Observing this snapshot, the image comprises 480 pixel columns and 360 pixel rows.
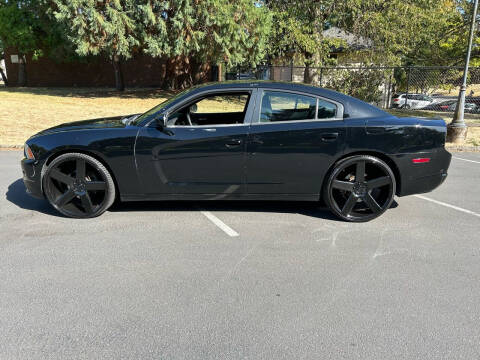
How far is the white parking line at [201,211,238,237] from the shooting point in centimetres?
423

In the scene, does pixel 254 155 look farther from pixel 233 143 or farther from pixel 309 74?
pixel 309 74

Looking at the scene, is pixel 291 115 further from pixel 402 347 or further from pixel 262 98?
pixel 402 347

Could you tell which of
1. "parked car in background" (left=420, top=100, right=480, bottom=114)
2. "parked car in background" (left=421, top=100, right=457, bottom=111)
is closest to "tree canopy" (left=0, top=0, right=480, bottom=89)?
"parked car in background" (left=420, top=100, right=480, bottom=114)

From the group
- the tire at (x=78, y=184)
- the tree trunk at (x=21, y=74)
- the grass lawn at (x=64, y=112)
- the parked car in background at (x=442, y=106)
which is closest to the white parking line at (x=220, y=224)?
the tire at (x=78, y=184)

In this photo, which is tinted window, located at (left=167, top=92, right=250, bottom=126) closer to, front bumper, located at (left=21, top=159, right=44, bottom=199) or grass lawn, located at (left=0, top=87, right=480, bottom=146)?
front bumper, located at (left=21, top=159, right=44, bottom=199)

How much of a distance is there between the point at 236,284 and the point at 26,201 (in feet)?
11.7

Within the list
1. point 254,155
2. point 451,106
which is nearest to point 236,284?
point 254,155

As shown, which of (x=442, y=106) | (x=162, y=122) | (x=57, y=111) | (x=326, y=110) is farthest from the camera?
(x=442, y=106)

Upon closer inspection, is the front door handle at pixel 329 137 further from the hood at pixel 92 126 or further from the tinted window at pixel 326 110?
the hood at pixel 92 126

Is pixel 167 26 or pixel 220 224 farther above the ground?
pixel 167 26

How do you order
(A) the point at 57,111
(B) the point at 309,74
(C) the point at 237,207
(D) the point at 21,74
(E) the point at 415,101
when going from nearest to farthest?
(C) the point at 237,207 → (A) the point at 57,111 → (B) the point at 309,74 → (E) the point at 415,101 → (D) the point at 21,74

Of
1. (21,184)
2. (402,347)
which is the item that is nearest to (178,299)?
(402,347)

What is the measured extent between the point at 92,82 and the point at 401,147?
32193mm

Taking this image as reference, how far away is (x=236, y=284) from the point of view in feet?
10.5
